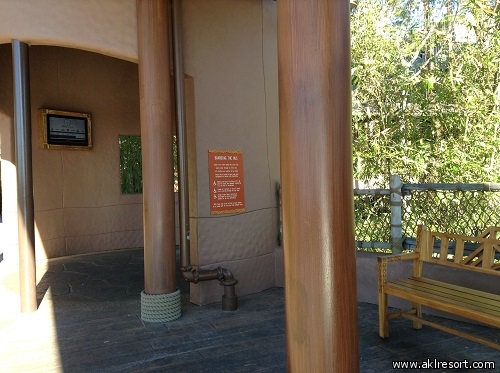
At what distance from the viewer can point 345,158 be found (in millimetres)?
1506

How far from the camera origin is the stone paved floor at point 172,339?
299 centimetres

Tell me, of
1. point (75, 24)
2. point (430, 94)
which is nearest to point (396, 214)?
point (430, 94)

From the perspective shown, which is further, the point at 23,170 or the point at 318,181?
the point at 23,170

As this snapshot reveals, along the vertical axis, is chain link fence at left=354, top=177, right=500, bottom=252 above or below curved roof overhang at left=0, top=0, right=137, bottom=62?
below

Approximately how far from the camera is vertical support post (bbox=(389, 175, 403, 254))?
Answer: 4133 millimetres

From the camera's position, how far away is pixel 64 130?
21.8ft

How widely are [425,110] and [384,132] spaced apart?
2.03ft

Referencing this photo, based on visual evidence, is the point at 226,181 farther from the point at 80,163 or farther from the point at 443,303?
the point at 80,163

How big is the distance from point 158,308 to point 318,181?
2799 mm

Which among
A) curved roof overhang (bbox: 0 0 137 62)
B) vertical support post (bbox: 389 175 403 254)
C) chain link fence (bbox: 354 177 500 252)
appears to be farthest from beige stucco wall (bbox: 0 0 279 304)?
vertical support post (bbox: 389 175 403 254)

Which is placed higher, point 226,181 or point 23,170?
point 23,170

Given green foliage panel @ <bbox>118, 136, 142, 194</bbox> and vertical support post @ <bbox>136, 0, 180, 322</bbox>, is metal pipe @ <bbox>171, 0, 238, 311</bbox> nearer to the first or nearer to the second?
vertical support post @ <bbox>136, 0, 180, 322</bbox>

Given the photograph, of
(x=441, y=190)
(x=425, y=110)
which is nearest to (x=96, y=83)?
(x=425, y=110)

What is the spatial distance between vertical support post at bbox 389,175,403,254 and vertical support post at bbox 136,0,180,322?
2.11 meters
